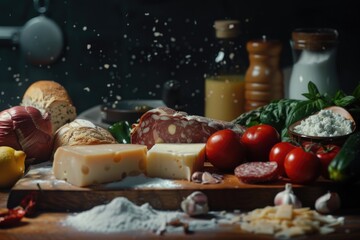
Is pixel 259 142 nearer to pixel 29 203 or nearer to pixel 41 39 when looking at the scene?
pixel 29 203

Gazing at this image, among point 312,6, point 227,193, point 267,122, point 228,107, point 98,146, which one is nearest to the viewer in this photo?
point 227,193

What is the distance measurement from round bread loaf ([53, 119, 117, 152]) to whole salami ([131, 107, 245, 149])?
0.40 feet

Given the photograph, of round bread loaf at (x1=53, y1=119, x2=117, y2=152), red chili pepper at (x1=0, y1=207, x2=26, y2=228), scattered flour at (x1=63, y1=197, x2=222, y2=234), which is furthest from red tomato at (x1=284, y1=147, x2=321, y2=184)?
red chili pepper at (x1=0, y1=207, x2=26, y2=228)

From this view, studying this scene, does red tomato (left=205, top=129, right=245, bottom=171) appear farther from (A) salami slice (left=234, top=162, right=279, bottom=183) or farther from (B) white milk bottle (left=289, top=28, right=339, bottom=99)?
(B) white milk bottle (left=289, top=28, right=339, bottom=99)

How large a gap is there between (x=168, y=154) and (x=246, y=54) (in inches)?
69.3

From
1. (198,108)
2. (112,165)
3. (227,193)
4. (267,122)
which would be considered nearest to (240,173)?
(227,193)

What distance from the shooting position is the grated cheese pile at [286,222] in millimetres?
1874

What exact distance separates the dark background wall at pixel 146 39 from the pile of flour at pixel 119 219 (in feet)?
6.35

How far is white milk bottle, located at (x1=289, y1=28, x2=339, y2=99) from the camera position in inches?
121

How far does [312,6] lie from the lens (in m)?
3.84

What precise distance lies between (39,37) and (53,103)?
97 cm

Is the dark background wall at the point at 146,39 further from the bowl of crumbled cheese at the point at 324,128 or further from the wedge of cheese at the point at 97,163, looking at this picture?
the wedge of cheese at the point at 97,163

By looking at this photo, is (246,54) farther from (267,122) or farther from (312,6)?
(267,122)

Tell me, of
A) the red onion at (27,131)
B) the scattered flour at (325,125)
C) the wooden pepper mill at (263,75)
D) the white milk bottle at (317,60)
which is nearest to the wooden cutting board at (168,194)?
the scattered flour at (325,125)
